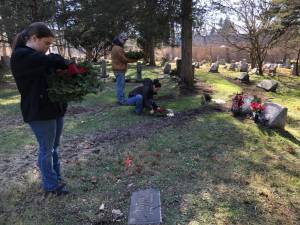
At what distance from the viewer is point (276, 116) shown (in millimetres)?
6855

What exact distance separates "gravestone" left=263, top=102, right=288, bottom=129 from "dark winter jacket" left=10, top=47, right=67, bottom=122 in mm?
4575

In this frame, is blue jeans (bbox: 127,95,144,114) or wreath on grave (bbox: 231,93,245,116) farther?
blue jeans (bbox: 127,95,144,114)

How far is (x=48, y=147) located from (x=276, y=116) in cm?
463

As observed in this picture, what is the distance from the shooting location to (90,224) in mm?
3758

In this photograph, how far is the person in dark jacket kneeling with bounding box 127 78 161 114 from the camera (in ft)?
25.4

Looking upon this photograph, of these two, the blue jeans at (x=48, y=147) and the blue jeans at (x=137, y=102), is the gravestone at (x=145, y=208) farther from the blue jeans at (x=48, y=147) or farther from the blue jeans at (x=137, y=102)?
the blue jeans at (x=137, y=102)

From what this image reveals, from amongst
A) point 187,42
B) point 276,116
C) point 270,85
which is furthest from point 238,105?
point 270,85

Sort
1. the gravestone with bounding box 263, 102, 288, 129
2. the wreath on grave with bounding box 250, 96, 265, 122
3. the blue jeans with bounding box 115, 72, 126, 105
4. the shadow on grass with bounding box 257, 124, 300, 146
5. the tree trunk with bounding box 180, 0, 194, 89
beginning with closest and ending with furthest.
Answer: the shadow on grass with bounding box 257, 124, 300, 146, the gravestone with bounding box 263, 102, 288, 129, the wreath on grave with bounding box 250, 96, 265, 122, the blue jeans with bounding box 115, 72, 126, 105, the tree trunk with bounding box 180, 0, 194, 89

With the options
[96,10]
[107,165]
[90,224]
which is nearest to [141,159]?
[107,165]

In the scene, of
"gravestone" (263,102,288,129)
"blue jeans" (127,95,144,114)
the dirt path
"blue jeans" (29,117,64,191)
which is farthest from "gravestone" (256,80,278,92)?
"blue jeans" (29,117,64,191)

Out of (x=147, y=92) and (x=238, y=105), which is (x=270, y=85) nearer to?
(x=238, y=105)

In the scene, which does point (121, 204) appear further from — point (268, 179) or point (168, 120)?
point (168, 120)

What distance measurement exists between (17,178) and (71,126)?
2.63m

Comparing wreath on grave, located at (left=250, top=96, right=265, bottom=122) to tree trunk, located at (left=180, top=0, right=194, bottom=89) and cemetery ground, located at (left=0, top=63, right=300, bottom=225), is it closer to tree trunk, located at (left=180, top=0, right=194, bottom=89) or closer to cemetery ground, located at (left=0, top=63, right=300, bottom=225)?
cemetery ground, located at (left=0, top=63, right=300, bottom=225)
